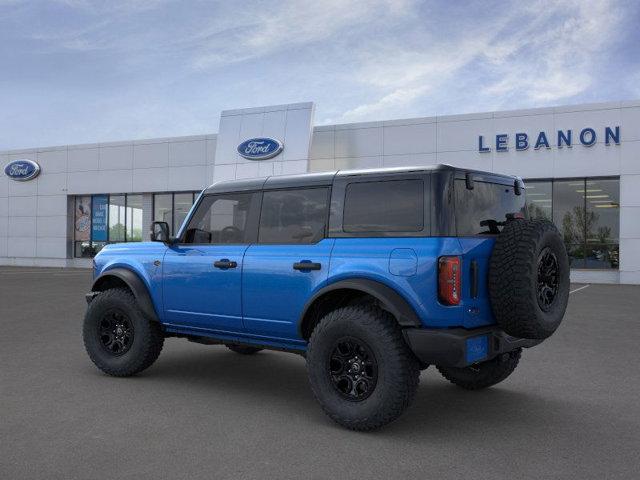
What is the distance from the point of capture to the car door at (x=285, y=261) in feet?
16.2

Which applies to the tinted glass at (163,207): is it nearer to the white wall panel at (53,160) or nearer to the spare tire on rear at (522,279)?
the white wall panel at (53,160)

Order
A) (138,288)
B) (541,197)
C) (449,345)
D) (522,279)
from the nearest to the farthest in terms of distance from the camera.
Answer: (449,345), (522,279), (138,288), (541,197)

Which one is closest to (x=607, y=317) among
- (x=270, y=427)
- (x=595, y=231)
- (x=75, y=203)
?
(x=270, y=427)

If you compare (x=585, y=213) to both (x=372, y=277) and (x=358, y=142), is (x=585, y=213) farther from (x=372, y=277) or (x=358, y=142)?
(x=372, y=277)

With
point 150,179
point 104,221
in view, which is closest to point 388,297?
point 150,179

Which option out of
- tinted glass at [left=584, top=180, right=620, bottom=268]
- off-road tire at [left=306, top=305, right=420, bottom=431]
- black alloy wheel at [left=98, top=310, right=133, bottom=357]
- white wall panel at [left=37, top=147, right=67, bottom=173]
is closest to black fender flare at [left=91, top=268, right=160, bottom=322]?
black alloy wheel at [left=98, top=310, right=133, bottom=357]

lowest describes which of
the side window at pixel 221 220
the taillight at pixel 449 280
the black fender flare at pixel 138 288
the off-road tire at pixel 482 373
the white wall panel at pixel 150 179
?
the off-road tire at pixel 482 373

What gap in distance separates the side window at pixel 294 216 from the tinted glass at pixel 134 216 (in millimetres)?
25528

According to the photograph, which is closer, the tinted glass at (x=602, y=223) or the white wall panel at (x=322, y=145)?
the tinted glass at (x=602, y=223)

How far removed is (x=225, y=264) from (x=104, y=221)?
26665 millimetres

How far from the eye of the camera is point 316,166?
25328mm

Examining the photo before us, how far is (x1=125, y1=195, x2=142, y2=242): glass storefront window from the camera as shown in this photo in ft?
97.5

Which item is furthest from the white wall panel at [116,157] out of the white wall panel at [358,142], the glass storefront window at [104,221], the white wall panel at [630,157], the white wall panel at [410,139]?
the white wall panel at [630,157]

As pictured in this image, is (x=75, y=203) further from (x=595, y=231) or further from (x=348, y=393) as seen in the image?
(x=348, y=393)
